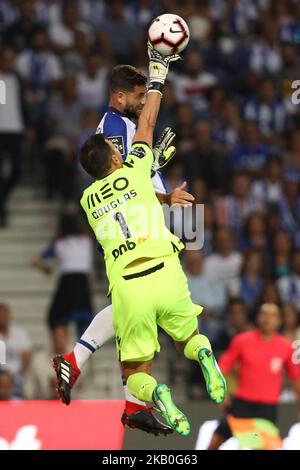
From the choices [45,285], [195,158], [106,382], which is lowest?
[106,382]

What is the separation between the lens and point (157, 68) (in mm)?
11594

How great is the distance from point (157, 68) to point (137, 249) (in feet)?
4.82

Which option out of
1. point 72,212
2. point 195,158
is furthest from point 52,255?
point 195,158

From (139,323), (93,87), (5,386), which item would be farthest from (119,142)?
(93,87)

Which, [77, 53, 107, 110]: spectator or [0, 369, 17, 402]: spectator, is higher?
[77, 53, 107, 110]: spectator

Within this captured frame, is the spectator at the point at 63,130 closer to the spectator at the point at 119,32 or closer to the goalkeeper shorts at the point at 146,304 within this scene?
the spectator at the point at 119,32

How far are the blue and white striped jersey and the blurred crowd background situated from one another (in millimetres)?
6070

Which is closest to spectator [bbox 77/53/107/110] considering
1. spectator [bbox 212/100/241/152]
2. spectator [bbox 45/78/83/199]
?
spectator [bbox 45/78/83/199]

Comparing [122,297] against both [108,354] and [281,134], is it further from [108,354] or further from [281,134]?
[281,134]

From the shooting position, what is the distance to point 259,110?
825 inches

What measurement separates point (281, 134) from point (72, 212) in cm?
353

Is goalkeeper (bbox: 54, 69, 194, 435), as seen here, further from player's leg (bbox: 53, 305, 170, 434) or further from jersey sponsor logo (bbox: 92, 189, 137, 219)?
jersey sponsor logo (bbox: 92, 189, 137, 219)

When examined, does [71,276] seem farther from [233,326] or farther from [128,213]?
[128,213]

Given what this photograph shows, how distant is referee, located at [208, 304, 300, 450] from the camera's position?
1609 cm
